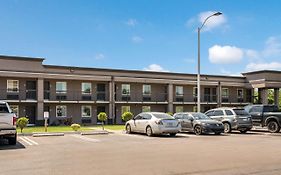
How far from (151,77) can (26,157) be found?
3152 centimetres

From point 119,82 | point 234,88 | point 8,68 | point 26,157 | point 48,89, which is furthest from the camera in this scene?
point 234,88

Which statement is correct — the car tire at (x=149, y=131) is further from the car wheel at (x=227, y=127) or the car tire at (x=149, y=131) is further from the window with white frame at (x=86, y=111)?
the window with white frame at (x=86, y=111)

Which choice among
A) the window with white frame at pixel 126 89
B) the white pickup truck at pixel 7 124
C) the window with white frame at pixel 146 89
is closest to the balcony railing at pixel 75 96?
the window with white frame at pixel 126 89

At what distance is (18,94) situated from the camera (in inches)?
1435

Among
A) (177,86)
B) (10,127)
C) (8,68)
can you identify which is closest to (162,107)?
(177,86)

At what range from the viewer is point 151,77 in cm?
4219

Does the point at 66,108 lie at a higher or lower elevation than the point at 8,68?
lower

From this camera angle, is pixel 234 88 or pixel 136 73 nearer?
pixel 136 73

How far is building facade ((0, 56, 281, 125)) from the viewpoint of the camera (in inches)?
1404

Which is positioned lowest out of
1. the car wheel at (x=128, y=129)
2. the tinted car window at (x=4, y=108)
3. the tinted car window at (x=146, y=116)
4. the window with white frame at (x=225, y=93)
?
the car wheel at (x=128, y=129)

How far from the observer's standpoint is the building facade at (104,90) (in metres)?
35.7

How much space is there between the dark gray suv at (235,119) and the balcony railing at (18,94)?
2121cm

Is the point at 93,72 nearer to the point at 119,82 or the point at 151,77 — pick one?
the point at 119,82

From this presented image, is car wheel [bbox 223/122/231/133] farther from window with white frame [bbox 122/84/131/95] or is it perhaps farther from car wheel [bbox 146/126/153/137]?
window with white frame [bbox 122/84/131/95]
